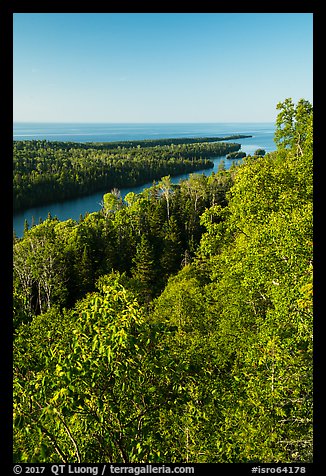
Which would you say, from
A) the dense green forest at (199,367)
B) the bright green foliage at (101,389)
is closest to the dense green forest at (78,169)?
the dense green forest at (199,367)

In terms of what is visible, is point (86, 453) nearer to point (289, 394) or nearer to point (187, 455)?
point (187, 455)

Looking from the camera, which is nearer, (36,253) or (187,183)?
(36,253)

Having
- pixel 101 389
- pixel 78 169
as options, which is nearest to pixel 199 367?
pixel 101 389

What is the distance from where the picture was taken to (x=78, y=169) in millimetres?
103562

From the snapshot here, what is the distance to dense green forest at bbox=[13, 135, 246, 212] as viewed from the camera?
3273 inches

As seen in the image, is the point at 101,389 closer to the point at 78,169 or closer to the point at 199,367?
the point at 199,367

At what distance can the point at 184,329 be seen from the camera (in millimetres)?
16594

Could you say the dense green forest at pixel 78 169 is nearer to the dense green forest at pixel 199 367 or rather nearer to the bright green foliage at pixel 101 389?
the dense green forest at pixel 199 367

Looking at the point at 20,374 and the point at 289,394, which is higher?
the point at 20,374

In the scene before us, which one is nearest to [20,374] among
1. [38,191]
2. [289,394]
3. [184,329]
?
[289,394]

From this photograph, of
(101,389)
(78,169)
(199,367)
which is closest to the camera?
(101,389)

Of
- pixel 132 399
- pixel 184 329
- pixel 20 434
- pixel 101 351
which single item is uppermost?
pixel 101 351
